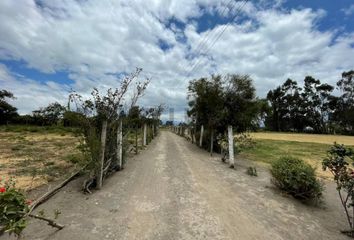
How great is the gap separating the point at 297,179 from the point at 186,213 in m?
3.22

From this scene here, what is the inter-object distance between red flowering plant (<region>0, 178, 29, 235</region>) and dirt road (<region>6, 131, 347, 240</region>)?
0.88m

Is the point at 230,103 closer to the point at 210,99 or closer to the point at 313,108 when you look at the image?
the point at 210,99

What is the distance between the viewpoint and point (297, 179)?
20.1 feet

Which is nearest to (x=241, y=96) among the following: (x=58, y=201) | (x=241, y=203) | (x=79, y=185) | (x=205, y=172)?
(x=205, y=172)

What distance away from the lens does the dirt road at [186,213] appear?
4.04 meters

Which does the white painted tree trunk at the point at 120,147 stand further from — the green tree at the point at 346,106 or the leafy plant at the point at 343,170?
the green tree at the point at 346,106

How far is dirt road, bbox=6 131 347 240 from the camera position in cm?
404

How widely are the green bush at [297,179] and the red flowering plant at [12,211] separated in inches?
236

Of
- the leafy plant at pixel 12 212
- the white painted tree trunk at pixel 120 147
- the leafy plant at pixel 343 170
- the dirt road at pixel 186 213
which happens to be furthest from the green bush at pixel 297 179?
the leafy plant at pixel 12 212

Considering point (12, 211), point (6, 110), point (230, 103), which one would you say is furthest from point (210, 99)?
point (6, 110)

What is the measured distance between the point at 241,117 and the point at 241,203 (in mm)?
8139

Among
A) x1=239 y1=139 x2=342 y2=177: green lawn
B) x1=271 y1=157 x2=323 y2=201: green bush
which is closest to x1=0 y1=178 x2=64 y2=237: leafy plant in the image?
x1=271 y1=157 x2=323 y2=201: green bush

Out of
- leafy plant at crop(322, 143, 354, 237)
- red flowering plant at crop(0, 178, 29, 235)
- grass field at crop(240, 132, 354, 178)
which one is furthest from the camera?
grass field at crop(240, 132, 354, 178)

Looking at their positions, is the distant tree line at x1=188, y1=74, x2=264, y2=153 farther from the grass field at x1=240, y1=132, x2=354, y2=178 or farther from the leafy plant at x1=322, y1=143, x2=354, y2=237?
the leafy plant at x1=322, y1=143, x2=354, y2=237
